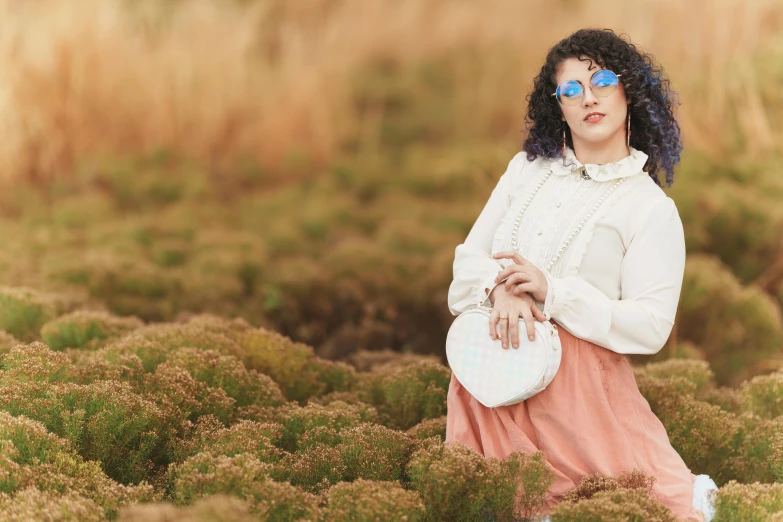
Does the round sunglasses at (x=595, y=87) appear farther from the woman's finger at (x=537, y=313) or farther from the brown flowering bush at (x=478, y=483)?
the brown flowering bush at (x=478, y=483)

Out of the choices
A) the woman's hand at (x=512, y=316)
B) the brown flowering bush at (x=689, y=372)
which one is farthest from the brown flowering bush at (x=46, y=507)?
the brown flowering bush at (x=689, y=372)

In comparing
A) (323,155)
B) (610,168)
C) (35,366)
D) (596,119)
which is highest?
(596,119)

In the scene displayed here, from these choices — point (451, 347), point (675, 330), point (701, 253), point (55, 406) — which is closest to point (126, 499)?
point (55, 406)

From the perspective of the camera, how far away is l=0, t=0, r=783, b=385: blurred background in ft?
16.4

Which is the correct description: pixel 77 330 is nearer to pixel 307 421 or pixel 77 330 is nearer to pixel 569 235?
pixel 307 421

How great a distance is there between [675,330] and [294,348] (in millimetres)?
1952

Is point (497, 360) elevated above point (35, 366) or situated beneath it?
elevated above

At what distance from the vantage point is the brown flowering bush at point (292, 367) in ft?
12.1

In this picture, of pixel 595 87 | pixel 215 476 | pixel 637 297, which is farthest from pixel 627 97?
pixel 215 476

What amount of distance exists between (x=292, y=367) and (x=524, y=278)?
1.44 metres

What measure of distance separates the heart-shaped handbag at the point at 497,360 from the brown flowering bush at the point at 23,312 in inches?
79.2

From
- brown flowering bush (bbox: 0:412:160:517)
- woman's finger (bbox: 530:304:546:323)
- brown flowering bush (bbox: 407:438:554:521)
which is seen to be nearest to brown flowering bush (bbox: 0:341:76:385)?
brown flowering bush (bbox: 0:412:160:517)

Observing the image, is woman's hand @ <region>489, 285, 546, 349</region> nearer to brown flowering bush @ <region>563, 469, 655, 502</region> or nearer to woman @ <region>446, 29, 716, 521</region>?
woman @ <region>446, 29, 716, 521</region>

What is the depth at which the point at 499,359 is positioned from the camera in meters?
2.54
